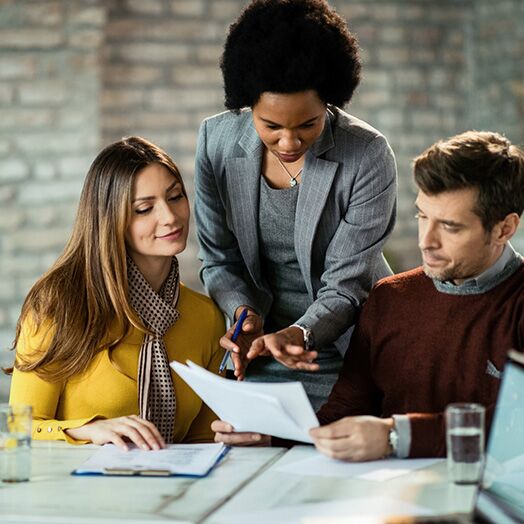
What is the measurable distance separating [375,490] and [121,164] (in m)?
1.13

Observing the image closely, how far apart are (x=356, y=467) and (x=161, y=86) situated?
4139 mm

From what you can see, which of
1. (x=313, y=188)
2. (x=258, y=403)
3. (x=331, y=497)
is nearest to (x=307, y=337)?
(x=313, y=188)

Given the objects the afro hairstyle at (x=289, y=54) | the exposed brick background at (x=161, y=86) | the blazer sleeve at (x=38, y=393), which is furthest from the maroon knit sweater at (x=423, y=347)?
the exposed brick background at (x=161, y=86)

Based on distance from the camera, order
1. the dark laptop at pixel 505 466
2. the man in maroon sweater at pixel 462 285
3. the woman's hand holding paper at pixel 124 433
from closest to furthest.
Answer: the dark laptop at pixel 505 466 < the woman's hand holding paper at pixel 124 433 < the man in maroon sweater at pixel 462 285

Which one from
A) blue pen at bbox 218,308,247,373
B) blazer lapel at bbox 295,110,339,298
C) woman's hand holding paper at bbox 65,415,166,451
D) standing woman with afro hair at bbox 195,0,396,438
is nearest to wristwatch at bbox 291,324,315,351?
standing woman with afro hair at bbox 195,0,396,438

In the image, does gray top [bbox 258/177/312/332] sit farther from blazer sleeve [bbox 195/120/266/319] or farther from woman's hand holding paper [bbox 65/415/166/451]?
woman's hand holding paper [bbox 65/415/166/451]

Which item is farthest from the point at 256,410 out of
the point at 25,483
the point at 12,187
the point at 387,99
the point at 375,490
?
the point at 387,99

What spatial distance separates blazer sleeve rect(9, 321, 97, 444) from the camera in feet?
7.90

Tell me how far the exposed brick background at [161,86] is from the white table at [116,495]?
3397 millimetres

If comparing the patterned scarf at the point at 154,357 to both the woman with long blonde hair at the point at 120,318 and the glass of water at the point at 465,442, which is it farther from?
the glass of water at the point at 465,442

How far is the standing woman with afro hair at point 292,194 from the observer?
2402mm

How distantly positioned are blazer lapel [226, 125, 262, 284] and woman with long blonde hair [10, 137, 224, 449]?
0.14 metres

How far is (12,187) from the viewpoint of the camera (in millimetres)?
5387

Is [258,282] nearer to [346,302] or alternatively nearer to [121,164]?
[346,302]
